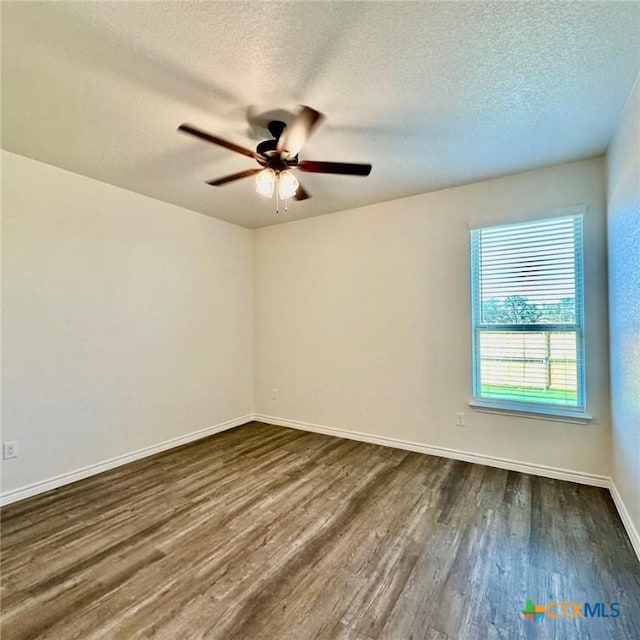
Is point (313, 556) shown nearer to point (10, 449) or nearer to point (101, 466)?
point (101, 466)

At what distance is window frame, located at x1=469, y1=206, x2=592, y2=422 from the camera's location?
2.86m

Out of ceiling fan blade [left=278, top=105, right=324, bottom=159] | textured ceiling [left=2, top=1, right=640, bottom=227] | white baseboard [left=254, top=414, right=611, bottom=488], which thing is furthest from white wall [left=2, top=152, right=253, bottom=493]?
ceiling fan blade [left=278, top=105, right=324, bottom=159]

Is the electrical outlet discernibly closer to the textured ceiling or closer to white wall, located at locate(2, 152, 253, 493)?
white wall, located at locate(2, 152, 253, 493)

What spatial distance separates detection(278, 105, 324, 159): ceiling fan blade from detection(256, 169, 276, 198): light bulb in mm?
168

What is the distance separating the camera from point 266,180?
2.31m

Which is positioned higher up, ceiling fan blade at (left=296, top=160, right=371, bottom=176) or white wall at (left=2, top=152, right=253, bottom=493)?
ceiling fan blade at (left=296, top=160, right=371, bottom=176)

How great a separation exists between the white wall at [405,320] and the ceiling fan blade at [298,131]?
6.29 feet

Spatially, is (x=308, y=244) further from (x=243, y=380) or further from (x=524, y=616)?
(x=524, y=616)

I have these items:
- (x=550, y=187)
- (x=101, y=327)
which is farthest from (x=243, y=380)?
(x=550, y=187)

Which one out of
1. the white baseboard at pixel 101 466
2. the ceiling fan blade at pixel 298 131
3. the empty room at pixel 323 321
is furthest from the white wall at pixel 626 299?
the white baseboard at pixel 101 466

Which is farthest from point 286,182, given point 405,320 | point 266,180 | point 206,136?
point 405,320

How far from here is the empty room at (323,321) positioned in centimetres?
160

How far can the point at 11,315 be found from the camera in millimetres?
2652

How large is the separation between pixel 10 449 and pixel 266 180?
2.83 meters
